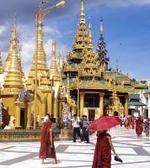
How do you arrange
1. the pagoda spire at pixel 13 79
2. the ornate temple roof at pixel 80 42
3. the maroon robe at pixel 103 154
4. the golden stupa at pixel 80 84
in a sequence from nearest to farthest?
the maroon robe at pixel 103 154
the pagoda spire at pixel 13 79
the golden stupa at pixel 80 84
the ornate temple roof at pixel 80 42

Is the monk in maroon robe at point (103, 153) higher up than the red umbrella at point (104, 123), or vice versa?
the red umbrella at point (104, 123)

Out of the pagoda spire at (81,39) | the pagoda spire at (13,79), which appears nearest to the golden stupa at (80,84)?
the pagoda spire at (81,39)

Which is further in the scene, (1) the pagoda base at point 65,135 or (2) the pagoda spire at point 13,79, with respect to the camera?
(2) the pagoda spire at point 13,79

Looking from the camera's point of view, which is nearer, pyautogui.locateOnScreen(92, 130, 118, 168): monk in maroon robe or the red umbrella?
the red umbrella

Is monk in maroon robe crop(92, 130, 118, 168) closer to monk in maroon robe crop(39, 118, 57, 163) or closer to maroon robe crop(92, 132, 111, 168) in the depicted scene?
maroon robe crop(92, 132, 111, 168)

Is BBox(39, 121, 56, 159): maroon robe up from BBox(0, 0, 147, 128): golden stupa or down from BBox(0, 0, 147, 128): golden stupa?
down

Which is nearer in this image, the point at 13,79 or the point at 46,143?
the point at 46,143

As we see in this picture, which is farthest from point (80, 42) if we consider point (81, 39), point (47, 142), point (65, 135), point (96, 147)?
point (96, 147)

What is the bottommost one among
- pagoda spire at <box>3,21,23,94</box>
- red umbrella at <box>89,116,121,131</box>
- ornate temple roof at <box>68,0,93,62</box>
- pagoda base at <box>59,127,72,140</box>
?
pagoda base at <box>59,127,72,140</box>

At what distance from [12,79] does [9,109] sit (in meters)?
2.15

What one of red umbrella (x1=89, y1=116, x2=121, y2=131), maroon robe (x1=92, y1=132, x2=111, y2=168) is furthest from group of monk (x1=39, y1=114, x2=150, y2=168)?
red umbrella (x1=89, y1=116, x2=121, y2=131)

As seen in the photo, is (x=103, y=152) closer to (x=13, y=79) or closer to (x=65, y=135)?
(x=65, y=135)

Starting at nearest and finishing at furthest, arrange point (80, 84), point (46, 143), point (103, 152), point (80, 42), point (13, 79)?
point (103, 152) → point (46, 143) → point (13, 79) → point (80, 84) → point (80, 42)

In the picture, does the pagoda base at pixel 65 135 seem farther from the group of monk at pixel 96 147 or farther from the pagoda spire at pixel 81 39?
the pagoda spire at pixel 81 39
